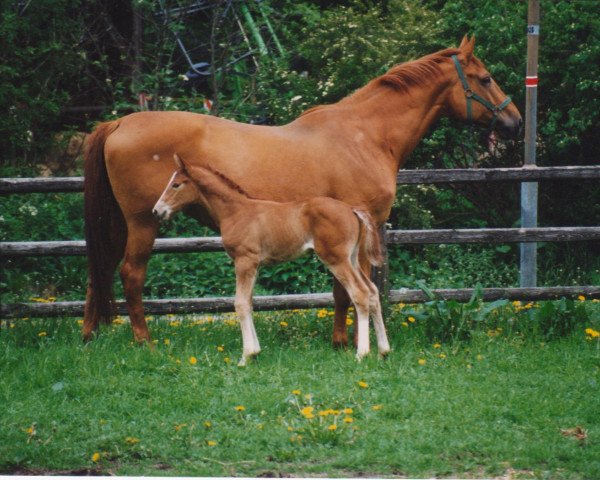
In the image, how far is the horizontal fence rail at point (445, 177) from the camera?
28.1 ft

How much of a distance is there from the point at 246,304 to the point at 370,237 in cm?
109

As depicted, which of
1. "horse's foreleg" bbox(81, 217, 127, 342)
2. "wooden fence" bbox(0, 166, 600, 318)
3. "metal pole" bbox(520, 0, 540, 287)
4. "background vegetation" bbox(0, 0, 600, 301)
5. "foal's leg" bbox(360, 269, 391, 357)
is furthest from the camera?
"background vegetation" bbox(0, 0, 600, 301)

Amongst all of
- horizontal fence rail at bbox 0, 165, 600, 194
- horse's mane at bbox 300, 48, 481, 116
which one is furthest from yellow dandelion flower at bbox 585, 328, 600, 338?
horse's mane at bbox 300, 48, 481, 116

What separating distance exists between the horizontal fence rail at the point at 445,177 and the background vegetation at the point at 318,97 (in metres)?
2.14

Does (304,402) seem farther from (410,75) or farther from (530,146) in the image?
(530,146)

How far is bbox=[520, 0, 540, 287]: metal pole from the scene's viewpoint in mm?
9961

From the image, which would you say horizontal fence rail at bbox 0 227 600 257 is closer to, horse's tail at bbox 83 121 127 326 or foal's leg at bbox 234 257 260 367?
horse's tail at bbox 83 121 127 326

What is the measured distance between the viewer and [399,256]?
11.8 metres

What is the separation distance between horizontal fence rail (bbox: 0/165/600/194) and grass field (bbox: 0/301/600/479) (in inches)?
46.7

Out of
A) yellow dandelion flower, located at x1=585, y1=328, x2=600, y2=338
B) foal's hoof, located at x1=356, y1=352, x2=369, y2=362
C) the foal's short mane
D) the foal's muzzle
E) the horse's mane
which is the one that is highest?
the horse's mane

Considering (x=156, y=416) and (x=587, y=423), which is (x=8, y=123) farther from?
(x=587, y=423)

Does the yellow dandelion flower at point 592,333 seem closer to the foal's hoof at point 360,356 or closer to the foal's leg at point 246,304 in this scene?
the foal's hoof at point 360,356

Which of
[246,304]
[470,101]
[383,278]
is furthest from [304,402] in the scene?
[470,101]

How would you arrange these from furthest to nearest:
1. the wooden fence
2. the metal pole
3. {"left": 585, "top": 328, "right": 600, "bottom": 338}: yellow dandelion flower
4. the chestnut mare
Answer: the metal pole, the wooden fence, {"left": 585, "top": 328, "right": 600, "bottom": 338}: yellow dandelion flower, the chestnut mare
